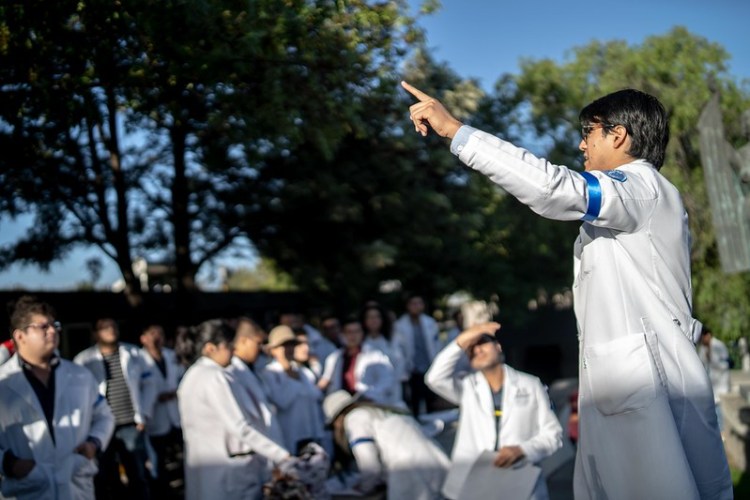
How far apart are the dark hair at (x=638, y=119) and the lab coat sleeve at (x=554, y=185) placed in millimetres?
289

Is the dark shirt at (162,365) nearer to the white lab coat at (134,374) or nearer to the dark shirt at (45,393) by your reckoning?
the white lab coat at (134,374)

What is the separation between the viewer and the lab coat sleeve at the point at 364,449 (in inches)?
312

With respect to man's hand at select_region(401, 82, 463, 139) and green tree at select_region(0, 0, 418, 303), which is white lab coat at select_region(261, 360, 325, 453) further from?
man's hand at select_region(401, 82, 463, 139)

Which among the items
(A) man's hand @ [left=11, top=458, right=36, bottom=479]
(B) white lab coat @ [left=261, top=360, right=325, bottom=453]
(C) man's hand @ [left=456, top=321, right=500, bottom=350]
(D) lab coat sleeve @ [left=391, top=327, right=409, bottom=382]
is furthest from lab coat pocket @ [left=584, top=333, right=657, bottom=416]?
(D) lab coat sleeve @ [left=391, top=327, right=409, bottom=382]

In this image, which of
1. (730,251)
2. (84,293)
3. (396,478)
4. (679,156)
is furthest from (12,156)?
(679,156)

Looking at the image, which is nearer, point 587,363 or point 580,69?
point 587,363

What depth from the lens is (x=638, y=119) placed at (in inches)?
138

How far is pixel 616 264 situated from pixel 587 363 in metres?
0.36

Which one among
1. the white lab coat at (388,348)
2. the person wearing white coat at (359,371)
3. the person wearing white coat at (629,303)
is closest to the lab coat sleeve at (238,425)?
the person wearing white coat at (359,371)

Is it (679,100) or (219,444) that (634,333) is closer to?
(219,444)

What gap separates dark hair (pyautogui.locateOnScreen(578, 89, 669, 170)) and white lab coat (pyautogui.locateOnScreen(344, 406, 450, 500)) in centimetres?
480

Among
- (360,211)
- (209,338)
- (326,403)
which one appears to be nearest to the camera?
(209,338)

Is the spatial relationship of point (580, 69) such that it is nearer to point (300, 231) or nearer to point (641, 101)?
point (300, 231)

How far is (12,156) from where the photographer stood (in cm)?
1137
